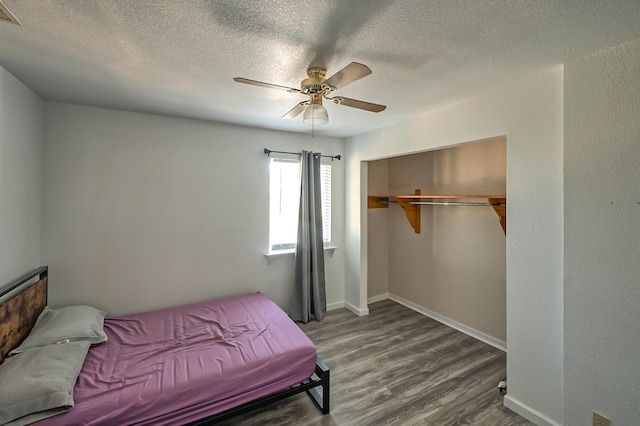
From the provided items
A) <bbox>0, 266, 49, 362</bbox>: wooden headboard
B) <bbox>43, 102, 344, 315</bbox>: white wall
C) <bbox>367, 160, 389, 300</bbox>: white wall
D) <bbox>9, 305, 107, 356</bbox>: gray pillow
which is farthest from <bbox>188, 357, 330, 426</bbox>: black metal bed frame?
<bbox>367, 160, 389, 300</bbox>: white wall

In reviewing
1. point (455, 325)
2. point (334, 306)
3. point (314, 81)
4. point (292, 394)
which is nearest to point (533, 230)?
point (314, 81)

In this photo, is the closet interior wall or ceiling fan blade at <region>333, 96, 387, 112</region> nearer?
ceiling fan blade at <region>333, 96, 387, 112</region>

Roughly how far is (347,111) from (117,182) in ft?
7.74

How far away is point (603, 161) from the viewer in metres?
1.71

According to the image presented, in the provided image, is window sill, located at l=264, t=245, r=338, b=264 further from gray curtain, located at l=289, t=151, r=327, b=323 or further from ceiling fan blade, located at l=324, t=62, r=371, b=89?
ceiling fan blade, located at l=324, t=62, r=371, b=89

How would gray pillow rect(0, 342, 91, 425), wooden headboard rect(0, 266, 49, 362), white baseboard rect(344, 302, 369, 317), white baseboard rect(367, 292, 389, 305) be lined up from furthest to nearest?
white baseboard rect(367, 292, 389, 305)
white baseboard rect(344, 302, 369, 317)
wooden headboard rect(0, 266, 49, 362)
gray pillow rect(0, 342, 91, 425)

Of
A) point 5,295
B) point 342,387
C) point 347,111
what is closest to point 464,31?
point 347,111

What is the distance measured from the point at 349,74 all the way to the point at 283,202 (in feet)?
7.93

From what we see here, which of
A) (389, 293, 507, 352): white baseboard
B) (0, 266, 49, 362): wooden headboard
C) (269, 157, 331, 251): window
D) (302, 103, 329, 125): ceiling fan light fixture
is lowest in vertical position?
(389, 293, 507, 352): white baseboard

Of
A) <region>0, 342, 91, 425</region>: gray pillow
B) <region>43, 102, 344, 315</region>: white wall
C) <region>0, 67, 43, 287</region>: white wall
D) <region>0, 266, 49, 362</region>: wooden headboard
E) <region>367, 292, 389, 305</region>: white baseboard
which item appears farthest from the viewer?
<region>367, 292, 389, 305</region>: white baseboard

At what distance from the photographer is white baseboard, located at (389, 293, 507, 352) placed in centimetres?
315

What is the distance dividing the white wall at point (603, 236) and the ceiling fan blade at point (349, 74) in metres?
1.43

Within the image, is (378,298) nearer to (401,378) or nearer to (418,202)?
(418,202)

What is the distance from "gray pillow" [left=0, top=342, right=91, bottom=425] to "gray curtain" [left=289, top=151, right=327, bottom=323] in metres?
2.24
